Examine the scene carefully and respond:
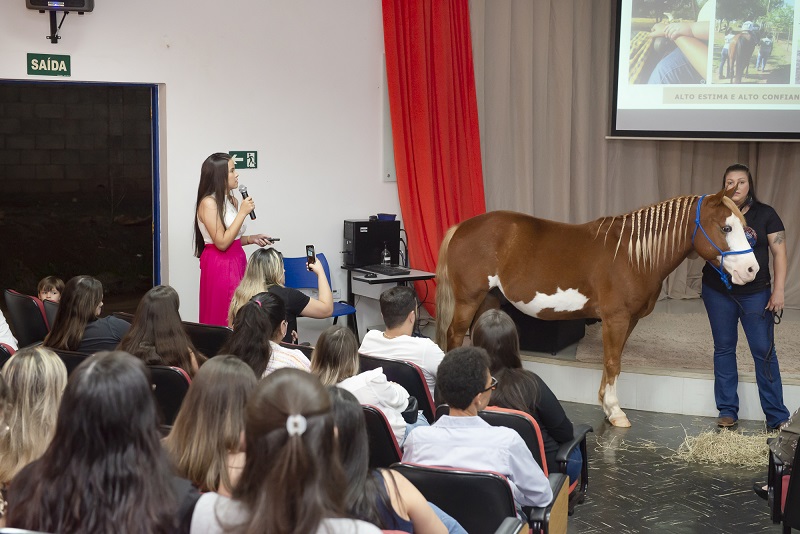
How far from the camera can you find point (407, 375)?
370 centimetres

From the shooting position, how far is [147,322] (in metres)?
3.52

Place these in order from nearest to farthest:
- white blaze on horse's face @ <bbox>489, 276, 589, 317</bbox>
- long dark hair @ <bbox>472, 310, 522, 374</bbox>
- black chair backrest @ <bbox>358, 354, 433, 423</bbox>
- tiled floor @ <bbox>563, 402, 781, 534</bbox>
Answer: long dark hair @ <bbox>472, 310, 522, 374</bbox> → black chair backrest @ <bbox>358, 354, 433, 423</bbox> → tiled floor @ <bbox>563, 402, 781, 534</bbox> → white blaze on horse's face @ <bbox>489, 276, 589, 317</bbox>

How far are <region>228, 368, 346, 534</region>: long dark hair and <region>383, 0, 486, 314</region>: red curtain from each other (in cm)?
573

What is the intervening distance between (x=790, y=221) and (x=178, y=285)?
5332 millimetres

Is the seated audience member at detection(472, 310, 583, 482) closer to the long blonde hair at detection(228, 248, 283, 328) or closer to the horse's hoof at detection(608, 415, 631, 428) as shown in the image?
the long blonde hair at detection(228, 248, 283, 328)

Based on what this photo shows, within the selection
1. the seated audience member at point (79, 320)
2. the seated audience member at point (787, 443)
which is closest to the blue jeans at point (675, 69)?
the seated audience member at point (787, 443)

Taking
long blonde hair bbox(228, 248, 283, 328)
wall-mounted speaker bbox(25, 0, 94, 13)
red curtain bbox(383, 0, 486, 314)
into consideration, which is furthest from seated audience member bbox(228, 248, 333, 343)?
red curtain bbox(383, 0, 486, 314)

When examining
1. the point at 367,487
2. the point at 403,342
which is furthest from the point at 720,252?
the point at 367,487

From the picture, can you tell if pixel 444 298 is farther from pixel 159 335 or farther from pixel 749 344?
pixel 159 335

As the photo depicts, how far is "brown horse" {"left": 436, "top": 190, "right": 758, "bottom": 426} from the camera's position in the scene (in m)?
5.15

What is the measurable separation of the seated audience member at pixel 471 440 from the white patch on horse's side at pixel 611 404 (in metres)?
2.76

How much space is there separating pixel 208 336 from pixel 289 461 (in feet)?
9.15

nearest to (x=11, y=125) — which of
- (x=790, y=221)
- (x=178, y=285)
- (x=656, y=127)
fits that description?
(x=178, y=285)

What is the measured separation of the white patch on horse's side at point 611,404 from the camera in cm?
539
